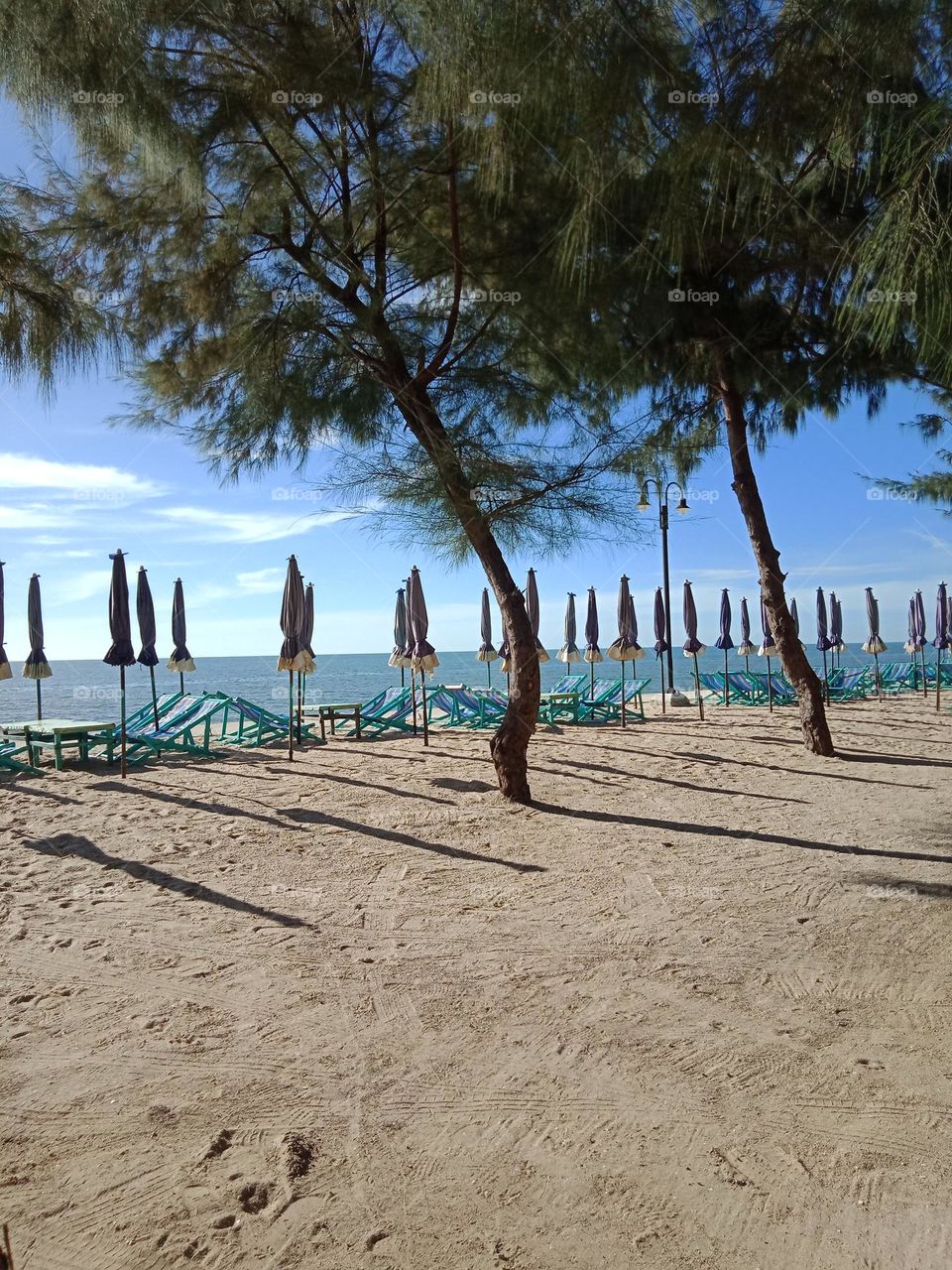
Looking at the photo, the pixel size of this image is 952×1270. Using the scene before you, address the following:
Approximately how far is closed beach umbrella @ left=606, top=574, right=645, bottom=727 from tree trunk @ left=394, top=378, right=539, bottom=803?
6.42m

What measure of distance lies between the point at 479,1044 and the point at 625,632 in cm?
1119

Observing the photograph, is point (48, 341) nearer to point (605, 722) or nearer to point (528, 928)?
point (528, 928)

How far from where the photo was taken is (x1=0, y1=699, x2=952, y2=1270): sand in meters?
2.01

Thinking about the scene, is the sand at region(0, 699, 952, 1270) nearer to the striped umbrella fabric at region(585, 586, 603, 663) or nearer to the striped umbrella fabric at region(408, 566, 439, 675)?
the striped umbrella fabric at region(408, 566, 439, 675)

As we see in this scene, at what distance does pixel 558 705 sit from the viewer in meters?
12.9

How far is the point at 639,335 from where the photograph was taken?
23.8ft

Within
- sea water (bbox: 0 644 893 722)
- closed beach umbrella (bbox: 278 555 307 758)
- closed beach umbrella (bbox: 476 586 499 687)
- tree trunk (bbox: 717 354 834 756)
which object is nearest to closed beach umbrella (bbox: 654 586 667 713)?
sea water (bbox: 0 644 893 722)

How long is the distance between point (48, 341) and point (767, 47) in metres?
3.24

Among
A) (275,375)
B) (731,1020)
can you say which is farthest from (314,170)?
(731,1020)

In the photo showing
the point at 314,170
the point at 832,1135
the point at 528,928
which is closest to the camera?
the point at 832,1135

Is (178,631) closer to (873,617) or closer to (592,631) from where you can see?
(592,631)

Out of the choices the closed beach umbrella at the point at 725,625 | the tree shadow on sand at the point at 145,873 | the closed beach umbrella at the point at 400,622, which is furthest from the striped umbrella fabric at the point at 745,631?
the tree shadow on sand at the point at 145,873

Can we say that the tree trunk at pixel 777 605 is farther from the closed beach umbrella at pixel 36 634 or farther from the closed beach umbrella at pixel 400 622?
the closed beach umbrella at pixel 36 634

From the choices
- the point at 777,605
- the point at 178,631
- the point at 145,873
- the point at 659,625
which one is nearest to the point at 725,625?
the point at 659,625
